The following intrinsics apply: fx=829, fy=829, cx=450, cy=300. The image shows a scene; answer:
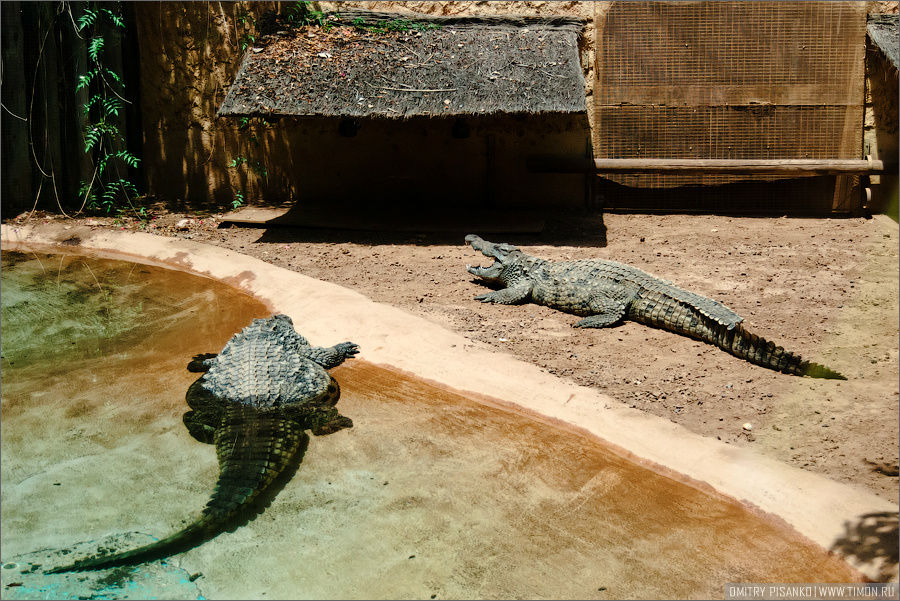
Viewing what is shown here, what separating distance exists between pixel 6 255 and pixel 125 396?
348cm

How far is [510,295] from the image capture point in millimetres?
6344

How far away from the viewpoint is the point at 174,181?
9461mm

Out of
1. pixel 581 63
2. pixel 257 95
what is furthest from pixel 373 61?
pixel 581 63

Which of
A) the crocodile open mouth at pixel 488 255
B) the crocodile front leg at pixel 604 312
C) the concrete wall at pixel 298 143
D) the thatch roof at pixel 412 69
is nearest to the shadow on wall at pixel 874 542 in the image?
the crocodile front leg at pixel 604 312

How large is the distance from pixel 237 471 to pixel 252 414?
763 millimetres

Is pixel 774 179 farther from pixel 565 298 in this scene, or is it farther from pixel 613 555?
pixel 613 555

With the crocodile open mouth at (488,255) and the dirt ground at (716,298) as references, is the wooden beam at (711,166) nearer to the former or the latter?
the dirt ground at (716,298)

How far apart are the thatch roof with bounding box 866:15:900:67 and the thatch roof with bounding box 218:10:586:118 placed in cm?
278

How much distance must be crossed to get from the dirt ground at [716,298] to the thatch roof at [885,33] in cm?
159

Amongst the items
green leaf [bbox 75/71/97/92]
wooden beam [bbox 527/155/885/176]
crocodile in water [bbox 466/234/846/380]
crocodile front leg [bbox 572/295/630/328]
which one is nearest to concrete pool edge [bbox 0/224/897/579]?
crocodile front leg [bbox 572/295/630/328]

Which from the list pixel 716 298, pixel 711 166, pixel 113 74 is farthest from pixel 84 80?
pixel 716 298

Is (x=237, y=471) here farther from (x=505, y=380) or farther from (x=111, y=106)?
(x=111, y=106)

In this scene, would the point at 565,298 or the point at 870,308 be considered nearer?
the point at 870,308

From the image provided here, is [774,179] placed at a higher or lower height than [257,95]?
lower
